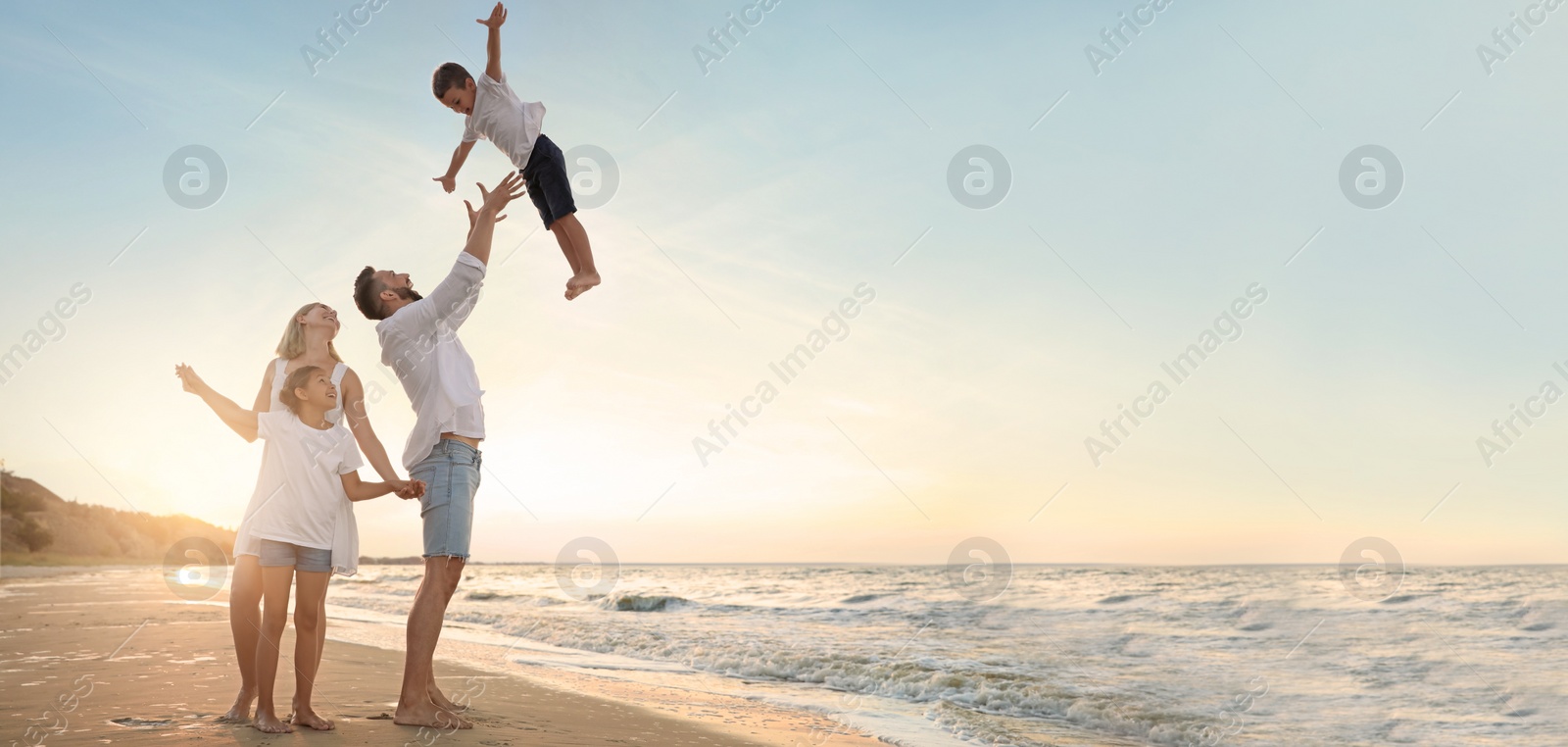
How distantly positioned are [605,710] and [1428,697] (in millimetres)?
8872

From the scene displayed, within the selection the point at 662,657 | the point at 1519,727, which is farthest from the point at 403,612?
the point at 1519,727

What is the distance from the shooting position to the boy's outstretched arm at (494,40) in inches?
147

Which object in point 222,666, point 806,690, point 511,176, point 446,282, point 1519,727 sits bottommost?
point 1519,727

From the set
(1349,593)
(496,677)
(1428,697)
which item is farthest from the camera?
(1349,593)

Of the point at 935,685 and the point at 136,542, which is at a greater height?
the point at 136,542

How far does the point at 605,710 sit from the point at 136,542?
55.4 metres

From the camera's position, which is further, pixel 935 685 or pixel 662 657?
pixel 662 657

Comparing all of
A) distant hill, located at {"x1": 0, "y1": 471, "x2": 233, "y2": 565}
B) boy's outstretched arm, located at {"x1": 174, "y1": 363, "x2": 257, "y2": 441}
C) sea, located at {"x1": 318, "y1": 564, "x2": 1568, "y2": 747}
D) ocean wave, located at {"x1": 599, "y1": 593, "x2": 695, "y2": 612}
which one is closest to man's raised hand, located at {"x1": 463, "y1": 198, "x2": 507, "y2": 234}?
boy's outstretched arm, located at {"x1": 174, "y1": 363, "x2": 257, "y2": 441}

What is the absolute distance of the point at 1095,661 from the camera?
11.3m

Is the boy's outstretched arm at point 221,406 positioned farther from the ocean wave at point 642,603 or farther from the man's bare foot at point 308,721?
the ocean wave at point 642,603

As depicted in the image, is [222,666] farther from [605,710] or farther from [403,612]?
[403,612]

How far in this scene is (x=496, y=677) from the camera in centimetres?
707

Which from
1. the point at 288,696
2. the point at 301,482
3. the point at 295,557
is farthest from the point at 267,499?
the point at 288,696

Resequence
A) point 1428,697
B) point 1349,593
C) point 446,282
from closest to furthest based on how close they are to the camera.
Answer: point 446,282
point 1428,697
point 1349,593
